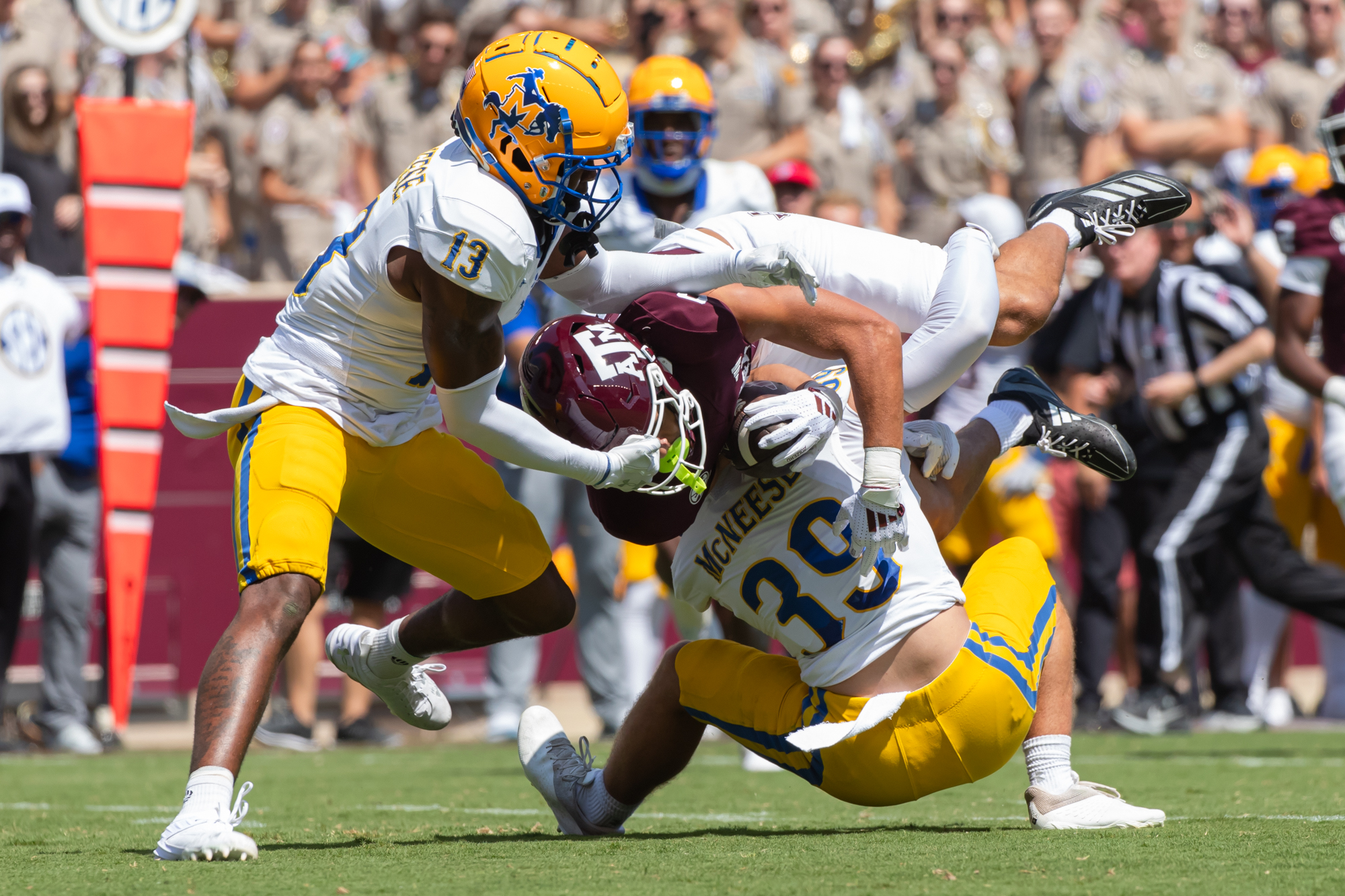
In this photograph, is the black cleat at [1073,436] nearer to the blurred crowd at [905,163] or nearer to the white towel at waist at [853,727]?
the white towel at waist at [853,727]

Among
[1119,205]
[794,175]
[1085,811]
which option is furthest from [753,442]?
[794,175]

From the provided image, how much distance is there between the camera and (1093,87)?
9.81m

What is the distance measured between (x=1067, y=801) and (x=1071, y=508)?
16.5 ft

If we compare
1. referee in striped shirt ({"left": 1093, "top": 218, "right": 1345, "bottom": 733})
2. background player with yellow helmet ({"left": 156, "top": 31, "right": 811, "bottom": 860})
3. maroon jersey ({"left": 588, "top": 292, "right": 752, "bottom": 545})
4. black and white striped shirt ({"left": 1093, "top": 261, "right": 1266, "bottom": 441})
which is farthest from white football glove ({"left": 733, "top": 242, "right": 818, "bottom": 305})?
black and white striped shirt ({"left": 1093, "top": 261, "right": 1266, "bottom": 441})

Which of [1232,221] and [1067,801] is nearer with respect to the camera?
[1067,801]

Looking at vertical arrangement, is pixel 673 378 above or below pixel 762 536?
above

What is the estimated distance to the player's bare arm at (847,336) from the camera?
3.32 meters

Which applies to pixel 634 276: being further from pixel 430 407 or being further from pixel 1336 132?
pixel 1336 132

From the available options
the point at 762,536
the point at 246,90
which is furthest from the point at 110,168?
the point at 762,536

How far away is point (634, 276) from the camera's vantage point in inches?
149

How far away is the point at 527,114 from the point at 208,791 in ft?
4.99

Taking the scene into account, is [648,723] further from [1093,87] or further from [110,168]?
[1093,87]

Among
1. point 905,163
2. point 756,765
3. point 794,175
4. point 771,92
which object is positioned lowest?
point 756,765

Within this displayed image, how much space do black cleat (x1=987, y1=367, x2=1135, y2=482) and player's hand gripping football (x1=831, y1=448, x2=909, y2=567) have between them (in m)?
0.87
